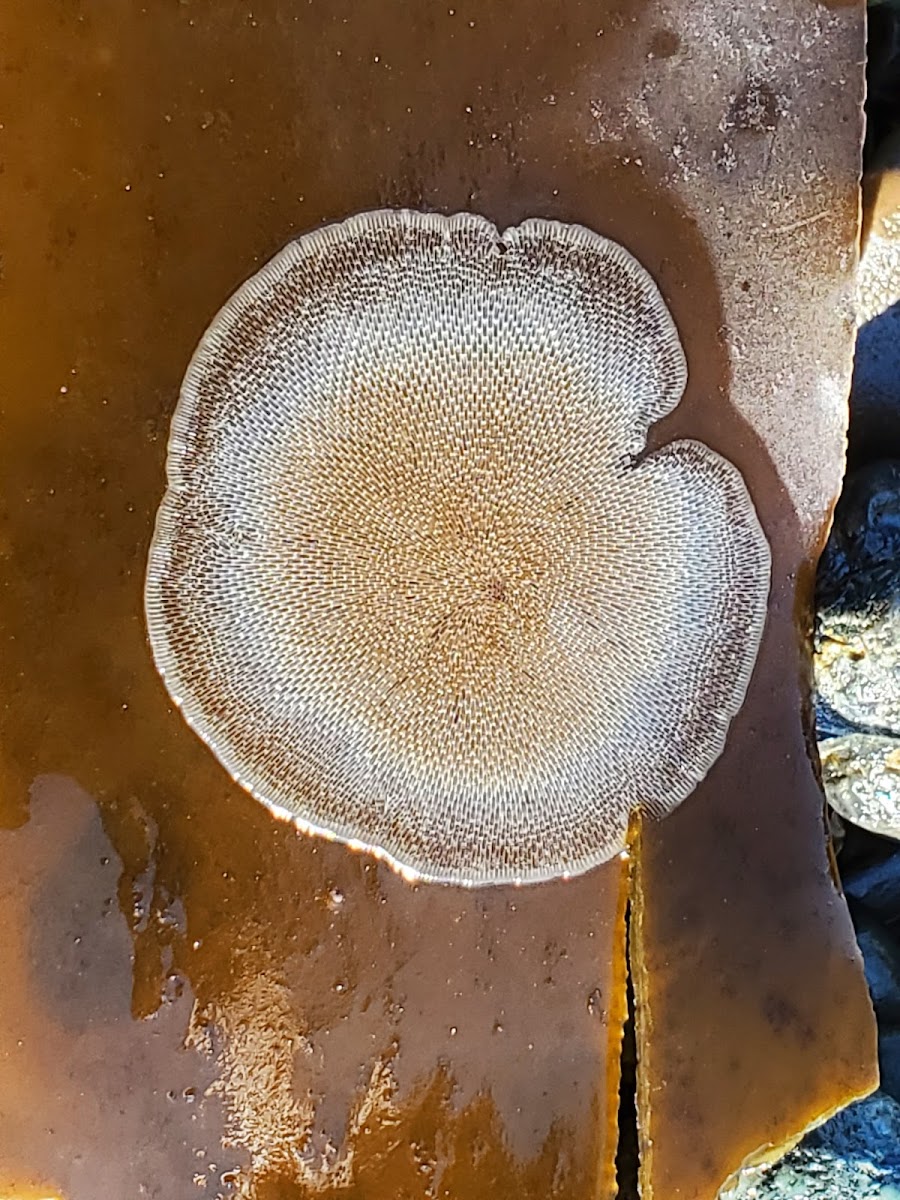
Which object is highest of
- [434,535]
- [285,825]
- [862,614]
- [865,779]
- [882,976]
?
[434,535]

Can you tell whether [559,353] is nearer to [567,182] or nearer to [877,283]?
[567,182]

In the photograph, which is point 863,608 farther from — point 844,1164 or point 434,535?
point 844,1164

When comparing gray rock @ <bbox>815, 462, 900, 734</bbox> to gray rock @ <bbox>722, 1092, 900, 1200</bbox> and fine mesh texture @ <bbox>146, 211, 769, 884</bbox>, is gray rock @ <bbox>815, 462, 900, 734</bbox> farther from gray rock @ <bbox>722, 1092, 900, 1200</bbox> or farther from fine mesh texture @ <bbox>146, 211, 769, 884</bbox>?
gray rock @ <bbox>722, 1092, 900, 1200</bbox>

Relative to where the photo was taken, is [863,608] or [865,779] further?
[865,779]

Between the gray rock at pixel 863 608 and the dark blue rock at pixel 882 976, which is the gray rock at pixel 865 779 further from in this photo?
the dark blue rock at pixel 882 976

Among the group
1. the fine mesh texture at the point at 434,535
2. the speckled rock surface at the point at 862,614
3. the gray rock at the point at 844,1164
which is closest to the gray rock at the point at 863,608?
the speckled rock surface at the point at 862,614

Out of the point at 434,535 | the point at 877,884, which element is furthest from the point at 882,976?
the point at 434,535

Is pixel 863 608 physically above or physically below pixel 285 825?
above

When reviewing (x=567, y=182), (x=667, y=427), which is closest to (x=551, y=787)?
(x=667, y=427)
